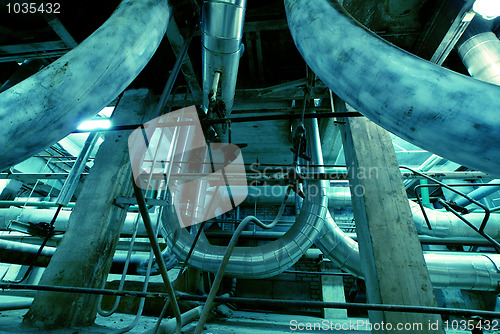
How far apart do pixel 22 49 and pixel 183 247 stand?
2756mm

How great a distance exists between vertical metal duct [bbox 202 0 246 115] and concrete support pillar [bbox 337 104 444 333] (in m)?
1.19

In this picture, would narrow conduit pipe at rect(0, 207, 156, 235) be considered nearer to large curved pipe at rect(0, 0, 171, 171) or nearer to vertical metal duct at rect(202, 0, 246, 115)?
vertical metal duct at rect(202, 0, 246, 115)

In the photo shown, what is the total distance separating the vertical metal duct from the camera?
142cm

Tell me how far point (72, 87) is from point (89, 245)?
153 cm

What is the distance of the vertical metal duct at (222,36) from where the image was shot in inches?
56.1

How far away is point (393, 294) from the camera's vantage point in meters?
1.46

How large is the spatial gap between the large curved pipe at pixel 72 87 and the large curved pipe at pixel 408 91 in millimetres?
842

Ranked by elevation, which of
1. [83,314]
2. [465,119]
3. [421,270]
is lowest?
[83,314]

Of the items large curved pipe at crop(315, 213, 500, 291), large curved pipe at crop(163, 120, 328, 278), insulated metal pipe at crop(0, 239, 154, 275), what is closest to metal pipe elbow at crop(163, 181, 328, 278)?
large curved pipe at crop(163, 120, 328, 278)

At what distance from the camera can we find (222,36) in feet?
5.12

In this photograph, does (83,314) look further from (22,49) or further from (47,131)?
(22,49)

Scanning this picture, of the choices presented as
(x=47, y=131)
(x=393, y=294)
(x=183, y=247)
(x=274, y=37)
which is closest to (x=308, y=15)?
(x=47, y=131)

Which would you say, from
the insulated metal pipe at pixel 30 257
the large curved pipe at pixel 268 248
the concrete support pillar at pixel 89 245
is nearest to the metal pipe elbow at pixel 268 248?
the large curved pipe at pixel 268 248

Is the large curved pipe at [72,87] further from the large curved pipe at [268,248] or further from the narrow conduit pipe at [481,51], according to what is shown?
the narrow conduit pipe at [481,51]
